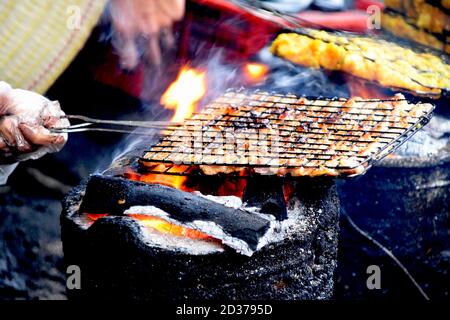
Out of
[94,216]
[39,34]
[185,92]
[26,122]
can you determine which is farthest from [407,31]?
[26,122]

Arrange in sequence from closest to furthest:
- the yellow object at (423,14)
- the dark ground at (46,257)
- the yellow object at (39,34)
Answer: the yellow object at (39,34)
the dark ground at (46,257)
the yellow object at (423,14)

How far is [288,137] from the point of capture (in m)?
2.87

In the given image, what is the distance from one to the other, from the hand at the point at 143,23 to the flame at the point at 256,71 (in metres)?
0.66

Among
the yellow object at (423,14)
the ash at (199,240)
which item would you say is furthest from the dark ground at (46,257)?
the yellow object at (423,14)

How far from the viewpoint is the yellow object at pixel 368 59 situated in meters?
3.59

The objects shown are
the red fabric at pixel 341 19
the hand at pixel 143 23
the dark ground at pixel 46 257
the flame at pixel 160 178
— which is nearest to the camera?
the flame at pixel 160 178

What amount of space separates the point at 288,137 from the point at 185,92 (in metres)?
1.25

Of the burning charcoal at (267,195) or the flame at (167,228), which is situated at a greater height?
the burning charcoal at (267,195)

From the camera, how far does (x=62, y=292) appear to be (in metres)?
4.53

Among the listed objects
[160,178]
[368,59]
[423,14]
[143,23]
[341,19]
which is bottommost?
[160,178]

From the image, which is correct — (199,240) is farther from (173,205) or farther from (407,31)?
(407,31)

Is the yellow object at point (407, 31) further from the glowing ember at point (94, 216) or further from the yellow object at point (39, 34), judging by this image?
the glowing ember at point (94, 216)
